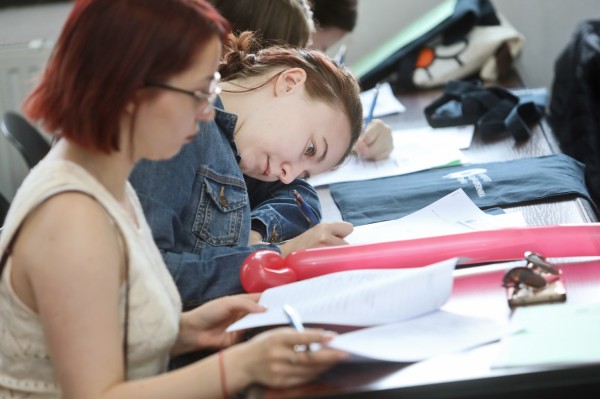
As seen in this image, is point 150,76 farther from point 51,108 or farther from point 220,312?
point 220,312

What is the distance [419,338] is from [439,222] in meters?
0.55

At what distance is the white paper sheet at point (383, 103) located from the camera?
2.61 meters

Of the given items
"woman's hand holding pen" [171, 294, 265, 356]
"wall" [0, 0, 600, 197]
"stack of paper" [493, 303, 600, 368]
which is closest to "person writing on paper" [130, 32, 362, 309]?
"woman's hand holding pen" [171, 294, 265, 356]

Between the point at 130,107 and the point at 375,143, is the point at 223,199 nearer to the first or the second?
the point at 130,107

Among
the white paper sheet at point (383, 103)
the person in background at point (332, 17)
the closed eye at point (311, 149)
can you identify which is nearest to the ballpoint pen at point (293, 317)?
the closed eye at point (311, 149)

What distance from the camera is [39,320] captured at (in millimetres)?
1116

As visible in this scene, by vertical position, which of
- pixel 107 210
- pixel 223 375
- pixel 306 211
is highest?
pixel 107 210

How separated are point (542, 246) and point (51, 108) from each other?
73cm

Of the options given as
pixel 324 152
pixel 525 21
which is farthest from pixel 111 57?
pixel 525 21

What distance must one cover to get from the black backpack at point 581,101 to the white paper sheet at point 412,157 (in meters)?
0.61

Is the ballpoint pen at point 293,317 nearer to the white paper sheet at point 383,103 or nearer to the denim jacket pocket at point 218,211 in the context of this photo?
the denim jacket pocket at point 218,211

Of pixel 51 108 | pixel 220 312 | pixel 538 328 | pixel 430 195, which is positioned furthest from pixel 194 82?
pixel 430 195

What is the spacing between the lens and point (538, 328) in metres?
1.07

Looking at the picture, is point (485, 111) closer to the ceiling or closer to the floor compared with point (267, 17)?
closer to the floor
